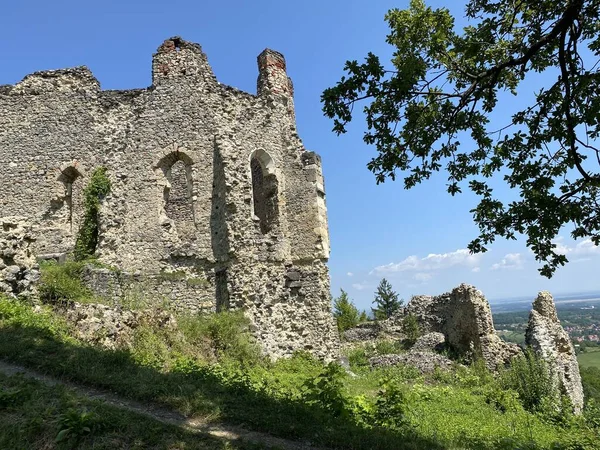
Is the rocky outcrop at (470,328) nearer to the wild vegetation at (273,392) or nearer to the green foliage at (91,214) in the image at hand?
the wild vegetation at (273,392)

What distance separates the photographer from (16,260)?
1053 cm

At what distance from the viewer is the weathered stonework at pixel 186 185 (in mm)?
14297

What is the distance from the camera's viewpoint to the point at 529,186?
7.07 m

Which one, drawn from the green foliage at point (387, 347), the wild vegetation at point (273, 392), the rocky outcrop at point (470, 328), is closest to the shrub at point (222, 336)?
the wild vegetation at point (273, 392)

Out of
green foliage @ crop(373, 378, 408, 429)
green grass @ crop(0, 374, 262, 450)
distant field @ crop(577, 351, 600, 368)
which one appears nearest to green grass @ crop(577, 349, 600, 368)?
distant field @ crop(577, 351, 600, 368)

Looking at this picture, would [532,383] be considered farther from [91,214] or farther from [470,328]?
[91,214]

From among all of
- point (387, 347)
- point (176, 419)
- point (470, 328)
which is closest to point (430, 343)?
point (387, 347)

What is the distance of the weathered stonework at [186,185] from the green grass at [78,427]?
26.1 feet

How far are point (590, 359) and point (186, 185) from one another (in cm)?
6323

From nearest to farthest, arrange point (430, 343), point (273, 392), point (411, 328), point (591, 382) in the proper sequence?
point (273, 392) → point (430, 343) → point (411, 328) → point (591, 382)

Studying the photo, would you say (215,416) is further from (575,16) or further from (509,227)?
(575,16)

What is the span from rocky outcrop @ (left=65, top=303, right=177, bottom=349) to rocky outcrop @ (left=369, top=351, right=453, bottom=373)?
30.0 ft

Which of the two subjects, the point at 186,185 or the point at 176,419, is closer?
the point at 176,419

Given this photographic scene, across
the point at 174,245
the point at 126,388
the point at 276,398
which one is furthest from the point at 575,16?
the point at 174,245
